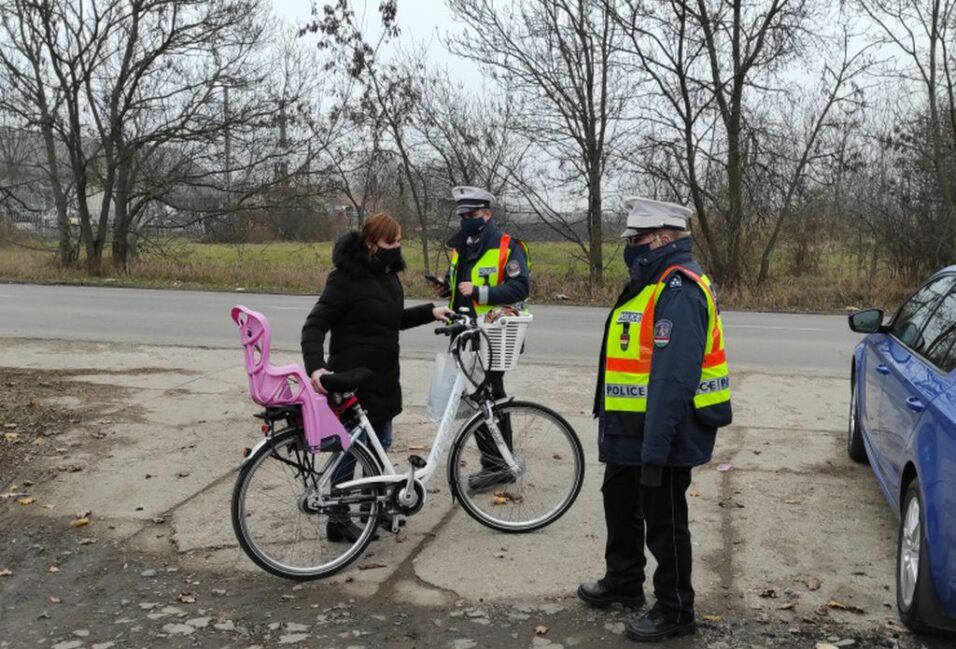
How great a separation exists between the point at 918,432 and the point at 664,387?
1.24 meters

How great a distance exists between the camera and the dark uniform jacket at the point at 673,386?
3400mm

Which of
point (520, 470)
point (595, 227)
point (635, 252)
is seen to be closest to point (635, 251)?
point (635, 252)

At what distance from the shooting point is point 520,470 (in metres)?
4.84

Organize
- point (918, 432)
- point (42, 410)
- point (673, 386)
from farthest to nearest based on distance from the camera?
1. point (42, 410)
2. point (918, 432)
3. point (673, 386)

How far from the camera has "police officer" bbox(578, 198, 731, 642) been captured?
11.2ft

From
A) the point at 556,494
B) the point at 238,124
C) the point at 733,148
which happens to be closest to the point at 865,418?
the point at 556,494

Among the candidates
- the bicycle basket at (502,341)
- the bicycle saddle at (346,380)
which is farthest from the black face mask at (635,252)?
the bicycle saddle at (346,380)

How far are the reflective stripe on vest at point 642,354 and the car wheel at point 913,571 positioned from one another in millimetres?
923

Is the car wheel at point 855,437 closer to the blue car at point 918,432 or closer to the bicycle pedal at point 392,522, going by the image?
the blue car at point 918,432

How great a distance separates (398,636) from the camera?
3.71 metres

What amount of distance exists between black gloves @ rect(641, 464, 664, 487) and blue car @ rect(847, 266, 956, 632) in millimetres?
1021

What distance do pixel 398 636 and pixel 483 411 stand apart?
54.5 inches

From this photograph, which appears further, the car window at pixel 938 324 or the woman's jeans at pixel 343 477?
the car window at pixel 938 324

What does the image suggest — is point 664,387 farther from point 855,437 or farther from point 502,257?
point 855,437
